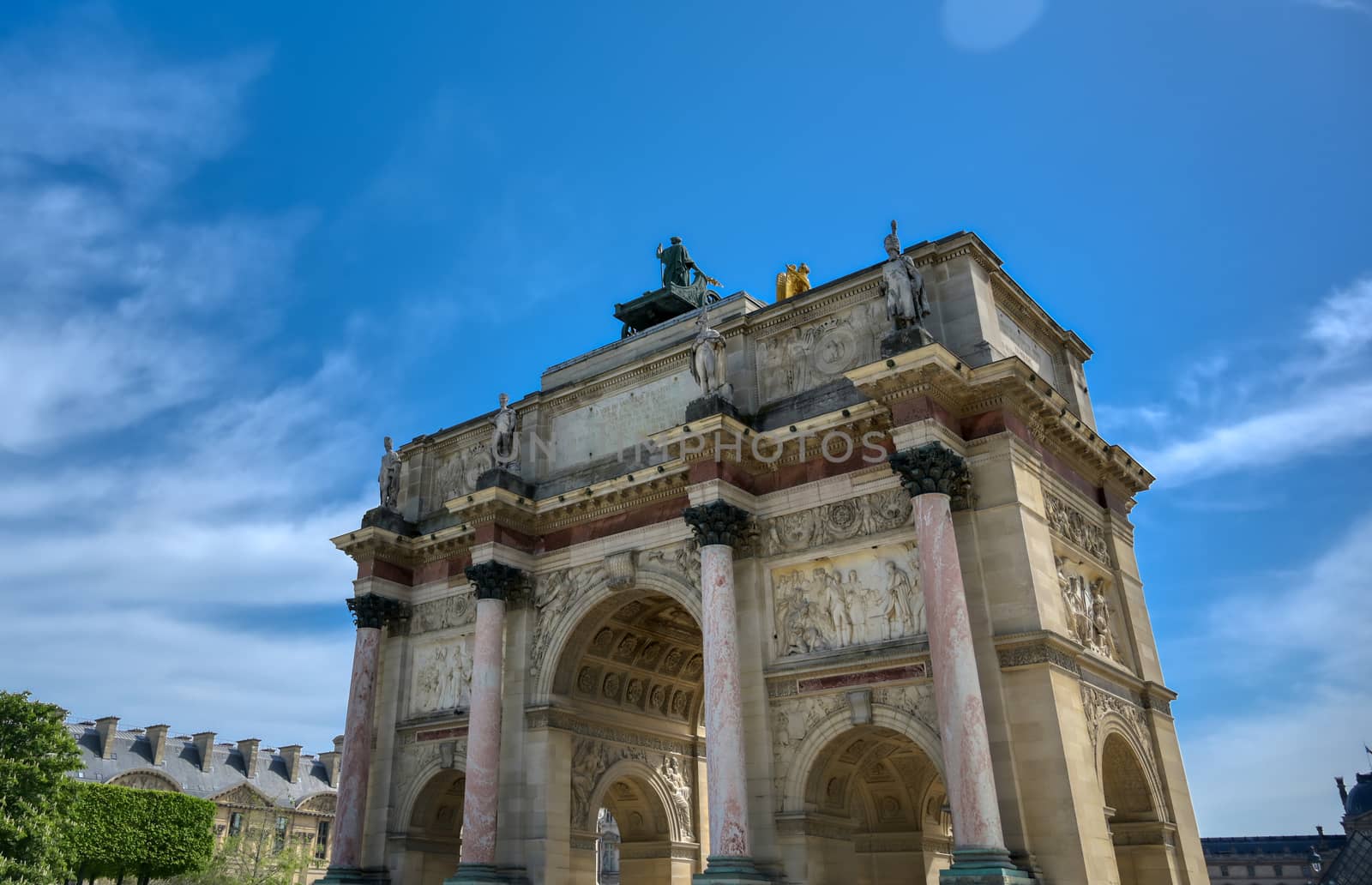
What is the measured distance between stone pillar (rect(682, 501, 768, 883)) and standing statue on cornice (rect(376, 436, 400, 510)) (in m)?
11.3

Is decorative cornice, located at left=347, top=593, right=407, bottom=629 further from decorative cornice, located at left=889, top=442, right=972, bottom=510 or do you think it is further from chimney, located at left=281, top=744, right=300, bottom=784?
chimney, located at left=281, top=744, right=300, bottom=784

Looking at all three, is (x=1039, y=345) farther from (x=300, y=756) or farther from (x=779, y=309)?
(x=300, y=756)

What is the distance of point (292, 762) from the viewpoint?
7419 centimetres

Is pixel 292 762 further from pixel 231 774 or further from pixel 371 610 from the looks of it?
pixel 371 610

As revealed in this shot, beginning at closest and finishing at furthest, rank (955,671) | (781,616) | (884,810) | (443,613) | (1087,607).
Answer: (955,671) → (1087,607) → (781,616) → (884,810) → (443,613)

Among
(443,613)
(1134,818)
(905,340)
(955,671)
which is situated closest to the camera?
(955,671)

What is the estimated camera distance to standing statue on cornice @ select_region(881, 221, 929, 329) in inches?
795

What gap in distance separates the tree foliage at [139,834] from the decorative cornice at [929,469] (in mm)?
41780

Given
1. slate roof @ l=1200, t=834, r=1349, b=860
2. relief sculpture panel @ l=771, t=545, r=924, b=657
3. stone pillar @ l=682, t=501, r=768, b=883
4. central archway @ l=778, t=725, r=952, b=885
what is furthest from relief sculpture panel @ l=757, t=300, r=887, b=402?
slate roof @ l=1200, t=834, r=1349, b=860

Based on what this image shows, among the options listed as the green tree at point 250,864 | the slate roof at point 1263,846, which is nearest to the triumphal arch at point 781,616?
the green tree at point 250,864

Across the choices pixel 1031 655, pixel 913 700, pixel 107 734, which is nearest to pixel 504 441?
pixel 913 700

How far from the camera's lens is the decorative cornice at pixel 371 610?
27.3m

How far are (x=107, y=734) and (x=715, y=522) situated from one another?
5789cm

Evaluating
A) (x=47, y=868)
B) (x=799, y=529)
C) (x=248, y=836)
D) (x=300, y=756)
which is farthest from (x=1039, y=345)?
(x=300, y=756)
